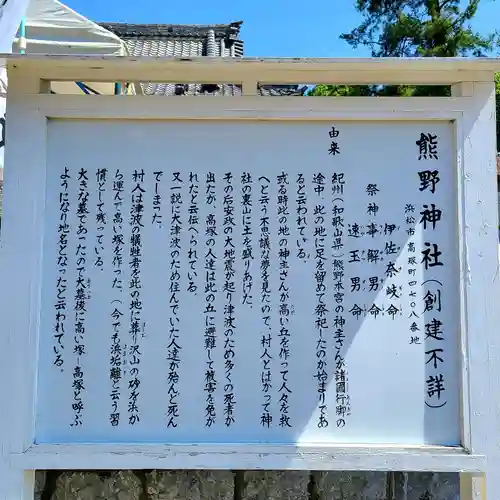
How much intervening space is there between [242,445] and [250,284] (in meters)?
0.67

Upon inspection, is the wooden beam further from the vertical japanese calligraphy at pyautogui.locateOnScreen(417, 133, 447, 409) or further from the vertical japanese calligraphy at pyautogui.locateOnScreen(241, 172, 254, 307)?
the vertical japanese calligraphy at pyautogui.locateOnScreen(241, 172, 254, 307)

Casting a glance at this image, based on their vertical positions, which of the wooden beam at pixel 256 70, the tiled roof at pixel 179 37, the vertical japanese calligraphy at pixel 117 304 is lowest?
the vertical japanese calligraphy at pixel 117 304

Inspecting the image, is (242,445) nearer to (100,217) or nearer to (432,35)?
(100,217)

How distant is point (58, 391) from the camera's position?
2.03m

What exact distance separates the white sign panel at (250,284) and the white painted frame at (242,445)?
0.16ft

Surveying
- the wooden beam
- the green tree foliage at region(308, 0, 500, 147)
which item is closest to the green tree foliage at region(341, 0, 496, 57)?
the green tree foliage at region(308, 0, 500, 147)

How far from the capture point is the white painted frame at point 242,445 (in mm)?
1963

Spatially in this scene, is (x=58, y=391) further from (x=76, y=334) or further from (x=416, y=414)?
(x=416, y=414)

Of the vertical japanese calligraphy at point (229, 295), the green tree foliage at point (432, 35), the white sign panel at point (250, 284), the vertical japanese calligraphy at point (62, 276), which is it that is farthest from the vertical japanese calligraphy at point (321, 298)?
the green tree foliage at point (432, 35)

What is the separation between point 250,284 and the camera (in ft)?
6.81

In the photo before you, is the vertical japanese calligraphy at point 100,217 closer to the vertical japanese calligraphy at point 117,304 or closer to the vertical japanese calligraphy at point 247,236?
the vertical japanese calligraphy at point 117,304

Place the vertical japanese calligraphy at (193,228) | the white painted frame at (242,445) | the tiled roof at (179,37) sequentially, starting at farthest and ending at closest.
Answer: the tiled roof at (179,37) → the vertical japanese calligraphy at (193,228) → the white painted frame at (242,445)

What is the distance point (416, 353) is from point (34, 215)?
5.75ft

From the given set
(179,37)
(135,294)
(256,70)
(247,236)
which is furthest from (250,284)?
(179,37)
